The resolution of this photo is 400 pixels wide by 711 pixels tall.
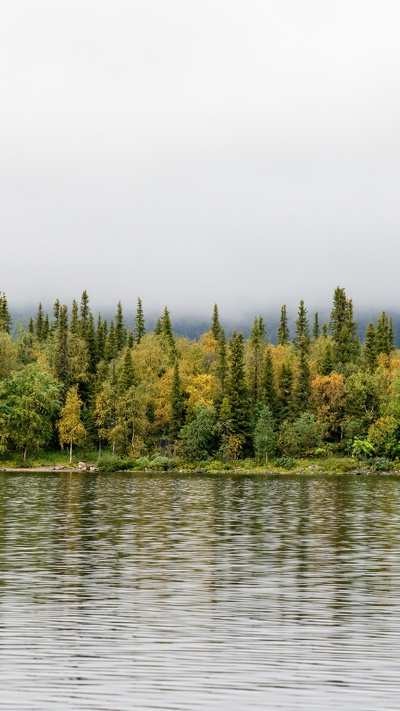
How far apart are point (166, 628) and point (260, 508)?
126 feet

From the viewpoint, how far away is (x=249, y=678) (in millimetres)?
15242

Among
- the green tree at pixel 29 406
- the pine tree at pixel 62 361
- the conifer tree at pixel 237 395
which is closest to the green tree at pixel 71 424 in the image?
the green tree at pixel 29 406

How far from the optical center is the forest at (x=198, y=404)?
141 m

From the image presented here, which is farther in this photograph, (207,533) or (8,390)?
(8,390)

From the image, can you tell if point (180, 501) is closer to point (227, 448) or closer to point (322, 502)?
point (322, 502)

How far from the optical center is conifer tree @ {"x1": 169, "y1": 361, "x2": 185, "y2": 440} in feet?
489

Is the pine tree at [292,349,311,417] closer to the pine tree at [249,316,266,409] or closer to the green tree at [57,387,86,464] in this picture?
the pine tree at [249,316,266,409]

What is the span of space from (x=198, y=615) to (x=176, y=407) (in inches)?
5123

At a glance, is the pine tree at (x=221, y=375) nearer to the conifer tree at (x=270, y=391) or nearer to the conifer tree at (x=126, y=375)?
the conifer tree at (x=270, y=391)

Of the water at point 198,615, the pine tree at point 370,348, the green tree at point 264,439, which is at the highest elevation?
the pine tree at point 370,348

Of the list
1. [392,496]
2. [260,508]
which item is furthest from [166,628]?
[392,496]

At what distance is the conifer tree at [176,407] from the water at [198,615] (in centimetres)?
10341

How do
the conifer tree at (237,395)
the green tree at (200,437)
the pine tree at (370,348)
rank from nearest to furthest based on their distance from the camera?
the green tree at (200,437) < the conifer tree at (237,395) < the pine tree at (370,348)

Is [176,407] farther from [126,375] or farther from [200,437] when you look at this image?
[200,437]
